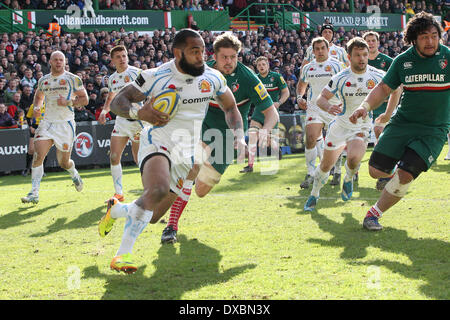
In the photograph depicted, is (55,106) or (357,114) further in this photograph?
(55,106)

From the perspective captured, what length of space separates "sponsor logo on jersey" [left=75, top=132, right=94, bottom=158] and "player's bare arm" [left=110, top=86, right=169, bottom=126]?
12605mm

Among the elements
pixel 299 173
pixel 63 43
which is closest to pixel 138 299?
pixel 299 173

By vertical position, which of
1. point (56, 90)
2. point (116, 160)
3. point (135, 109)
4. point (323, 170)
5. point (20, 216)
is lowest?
point (20, 216)

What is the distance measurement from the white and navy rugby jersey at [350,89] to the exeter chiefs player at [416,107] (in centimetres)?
183

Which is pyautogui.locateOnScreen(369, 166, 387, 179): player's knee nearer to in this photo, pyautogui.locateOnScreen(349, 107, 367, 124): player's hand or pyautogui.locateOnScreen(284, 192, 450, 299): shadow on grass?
pyautogui.locateOnScreen(284, 192, 450, 299): shadow on grass

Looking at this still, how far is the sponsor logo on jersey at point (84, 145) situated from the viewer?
17.6m

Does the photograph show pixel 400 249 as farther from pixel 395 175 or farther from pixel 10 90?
pixel 10 90

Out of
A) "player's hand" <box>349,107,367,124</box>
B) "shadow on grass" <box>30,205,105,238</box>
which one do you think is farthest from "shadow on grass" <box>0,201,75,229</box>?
"player's hand" <box>349,107,367,124</box>

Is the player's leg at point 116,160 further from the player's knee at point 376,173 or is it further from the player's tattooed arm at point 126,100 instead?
the player's knee at point 376,173

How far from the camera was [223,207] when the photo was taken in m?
8.98

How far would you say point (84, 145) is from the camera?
17688 millimetres

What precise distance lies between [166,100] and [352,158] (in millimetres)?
3661

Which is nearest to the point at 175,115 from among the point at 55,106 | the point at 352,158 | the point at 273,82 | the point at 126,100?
the point at 126,100
